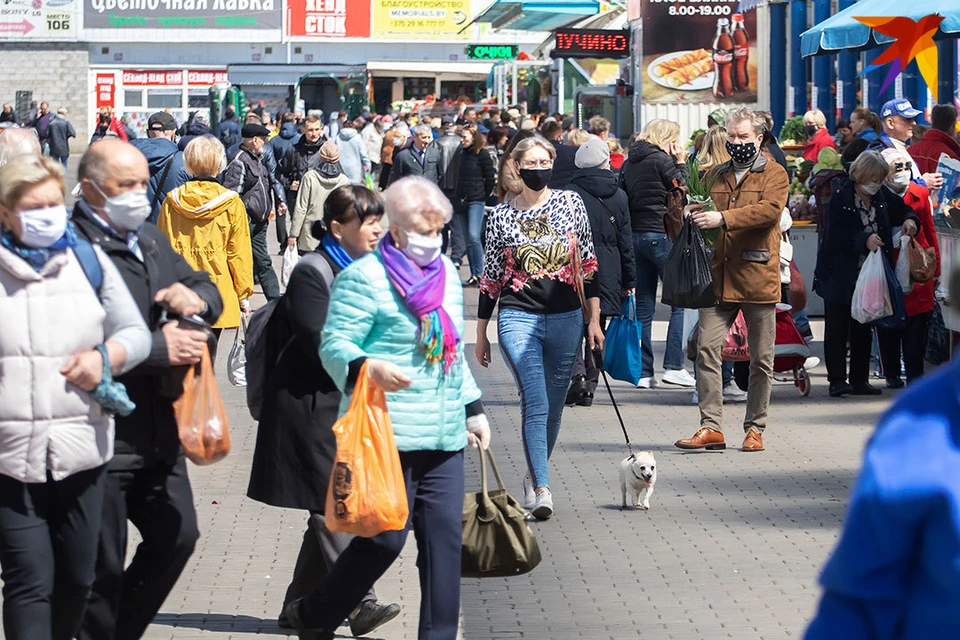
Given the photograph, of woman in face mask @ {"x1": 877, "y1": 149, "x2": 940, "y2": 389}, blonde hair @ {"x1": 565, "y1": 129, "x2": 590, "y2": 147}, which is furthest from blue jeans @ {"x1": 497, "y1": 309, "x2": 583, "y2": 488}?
blonde hair @ {"x1": 565, "y1": 129, "x2": 590, "y2": 147}

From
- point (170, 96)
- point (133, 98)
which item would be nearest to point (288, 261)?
point (170, 96)

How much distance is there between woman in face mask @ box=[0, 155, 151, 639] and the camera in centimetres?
418

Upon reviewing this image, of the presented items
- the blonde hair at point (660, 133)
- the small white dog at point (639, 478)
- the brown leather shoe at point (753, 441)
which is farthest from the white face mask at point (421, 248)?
the blonde hair at point (660, 133)

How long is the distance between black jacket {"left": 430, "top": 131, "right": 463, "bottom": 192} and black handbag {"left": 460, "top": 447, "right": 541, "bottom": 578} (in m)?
13.0

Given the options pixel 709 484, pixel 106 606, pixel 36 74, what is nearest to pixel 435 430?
pixel 106 606

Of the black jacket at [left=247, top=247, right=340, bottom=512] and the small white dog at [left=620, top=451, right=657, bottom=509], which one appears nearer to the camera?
the black jacket at [left=247, top=247, right=340, bottom=512]

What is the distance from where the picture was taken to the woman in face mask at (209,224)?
9805mm

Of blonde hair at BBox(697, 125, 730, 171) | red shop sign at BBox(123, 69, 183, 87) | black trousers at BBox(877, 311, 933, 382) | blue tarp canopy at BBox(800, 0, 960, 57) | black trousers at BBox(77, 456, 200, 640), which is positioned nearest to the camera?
black trousers at BBox(77, 456, 200, 640)

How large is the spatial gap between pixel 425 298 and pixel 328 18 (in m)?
59.9

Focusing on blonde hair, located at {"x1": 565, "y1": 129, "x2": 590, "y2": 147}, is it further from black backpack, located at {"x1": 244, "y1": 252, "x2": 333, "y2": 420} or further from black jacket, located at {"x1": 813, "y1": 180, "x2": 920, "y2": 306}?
black backpack, located at {"x1": 244, "y1": 252, "x2": 333, "y2": 420}

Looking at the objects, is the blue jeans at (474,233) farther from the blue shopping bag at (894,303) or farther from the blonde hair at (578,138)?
the blue shopping bag at (894,303)

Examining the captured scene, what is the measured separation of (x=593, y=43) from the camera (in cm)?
2964

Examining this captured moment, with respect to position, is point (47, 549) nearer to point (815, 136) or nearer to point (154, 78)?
point (815, 136)

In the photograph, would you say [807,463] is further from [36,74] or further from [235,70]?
[36,74]
